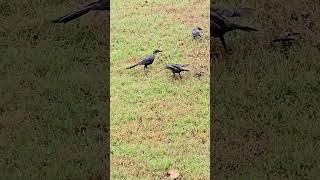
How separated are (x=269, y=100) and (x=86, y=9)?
6.54m

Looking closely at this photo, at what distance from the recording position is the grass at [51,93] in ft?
31.3

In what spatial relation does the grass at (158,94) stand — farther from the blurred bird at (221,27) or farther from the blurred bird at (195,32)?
the blurred bird at (221,27)

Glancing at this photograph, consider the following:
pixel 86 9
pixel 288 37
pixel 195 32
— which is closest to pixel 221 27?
pixel 195 32

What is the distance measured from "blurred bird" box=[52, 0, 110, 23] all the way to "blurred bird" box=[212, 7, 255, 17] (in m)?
3.06

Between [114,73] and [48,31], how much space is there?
2907 millimetres

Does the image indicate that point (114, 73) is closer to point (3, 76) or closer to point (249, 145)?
point (3, 76)

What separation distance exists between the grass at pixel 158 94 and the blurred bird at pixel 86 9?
40cm

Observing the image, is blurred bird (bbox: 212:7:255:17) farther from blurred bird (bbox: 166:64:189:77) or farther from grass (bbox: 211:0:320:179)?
blurred bird (bbox: 166:64:189:77)

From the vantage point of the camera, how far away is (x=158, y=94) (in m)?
12.1

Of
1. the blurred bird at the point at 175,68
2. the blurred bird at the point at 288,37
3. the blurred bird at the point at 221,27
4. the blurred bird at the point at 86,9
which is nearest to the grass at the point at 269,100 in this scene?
the blurred bird at the point at 288,37

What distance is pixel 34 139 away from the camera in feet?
33.6

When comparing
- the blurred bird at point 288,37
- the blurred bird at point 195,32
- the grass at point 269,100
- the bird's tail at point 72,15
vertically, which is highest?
the bird's tail at point 72,15

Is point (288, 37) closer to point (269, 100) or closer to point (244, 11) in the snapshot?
point (244, 11)

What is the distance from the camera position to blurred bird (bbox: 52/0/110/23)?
51.2 ft
